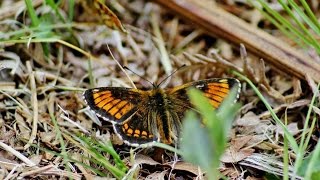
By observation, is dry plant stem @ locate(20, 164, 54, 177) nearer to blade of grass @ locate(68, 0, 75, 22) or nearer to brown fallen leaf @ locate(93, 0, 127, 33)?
brown fallen leaf @ locate(93, 0, 127, 33)

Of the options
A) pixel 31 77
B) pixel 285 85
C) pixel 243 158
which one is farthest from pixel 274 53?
pixel 31 77

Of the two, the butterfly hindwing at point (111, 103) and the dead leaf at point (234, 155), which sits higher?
the butterfly hindwing at point (111, 103)

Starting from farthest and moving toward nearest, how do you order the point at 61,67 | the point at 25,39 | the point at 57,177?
the point at 61,67 < the point at 25,39 < the point at 57,177

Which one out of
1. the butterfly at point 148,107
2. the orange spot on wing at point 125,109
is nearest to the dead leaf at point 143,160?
the butterfly at point 148,107

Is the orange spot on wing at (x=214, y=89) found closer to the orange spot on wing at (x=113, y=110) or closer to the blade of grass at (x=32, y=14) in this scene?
the orange spot on wing at (x=113, y=110)

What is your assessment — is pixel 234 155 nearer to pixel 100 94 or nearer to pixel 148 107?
pixel 148 107

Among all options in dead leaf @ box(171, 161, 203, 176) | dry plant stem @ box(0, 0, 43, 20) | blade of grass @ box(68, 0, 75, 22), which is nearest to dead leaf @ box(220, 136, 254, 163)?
dead leaf @ box(171, 161, 203, 176)

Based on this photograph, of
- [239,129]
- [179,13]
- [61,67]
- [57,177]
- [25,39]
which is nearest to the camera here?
[57,177]

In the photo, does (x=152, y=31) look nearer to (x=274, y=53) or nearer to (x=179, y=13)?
(x=179, y=13)
